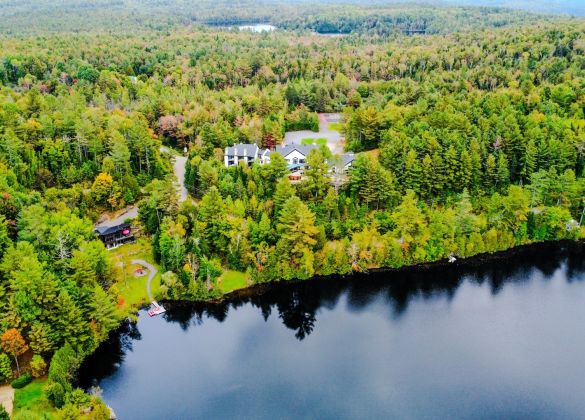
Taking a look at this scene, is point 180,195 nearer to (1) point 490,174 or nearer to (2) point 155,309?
(2) point 155,309

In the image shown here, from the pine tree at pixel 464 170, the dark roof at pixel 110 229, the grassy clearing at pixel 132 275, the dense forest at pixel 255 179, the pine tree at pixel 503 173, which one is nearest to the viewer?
the dense forest at pixel 255 179

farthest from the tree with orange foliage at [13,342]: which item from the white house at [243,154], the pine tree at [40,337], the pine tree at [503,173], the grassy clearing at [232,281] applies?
the pine tree at [503,173]

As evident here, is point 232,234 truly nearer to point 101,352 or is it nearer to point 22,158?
point 101,352

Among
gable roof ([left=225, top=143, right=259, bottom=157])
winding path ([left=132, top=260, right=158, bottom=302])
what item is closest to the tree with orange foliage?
winding path ([left=132, top=260, right=158, bottom=302])

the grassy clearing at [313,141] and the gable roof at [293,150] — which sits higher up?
the gable roof at [293,150]

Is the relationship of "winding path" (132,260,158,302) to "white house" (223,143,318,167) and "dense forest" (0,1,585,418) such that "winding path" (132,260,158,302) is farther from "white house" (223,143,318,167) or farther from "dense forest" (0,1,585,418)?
"white house" (223,143,318,167)

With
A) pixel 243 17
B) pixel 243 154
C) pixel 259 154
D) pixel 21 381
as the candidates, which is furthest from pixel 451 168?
pixel 243 17

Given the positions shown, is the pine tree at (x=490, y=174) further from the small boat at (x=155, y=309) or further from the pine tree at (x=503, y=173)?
the small boat at (x=155, y=309)
